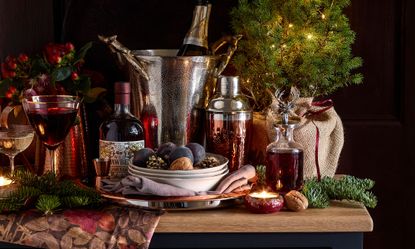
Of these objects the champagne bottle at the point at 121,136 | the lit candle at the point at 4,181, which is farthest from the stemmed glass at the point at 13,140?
the champagne bottle at the point at 121,136

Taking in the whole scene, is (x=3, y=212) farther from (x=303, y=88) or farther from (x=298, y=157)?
(x=303, y=88)

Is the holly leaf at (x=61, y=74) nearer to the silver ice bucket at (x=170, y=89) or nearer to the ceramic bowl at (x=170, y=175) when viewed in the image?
the silver ice bucket at (x=170, y=89)

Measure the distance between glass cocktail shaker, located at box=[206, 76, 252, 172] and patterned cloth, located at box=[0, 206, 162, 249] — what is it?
10.9 inches

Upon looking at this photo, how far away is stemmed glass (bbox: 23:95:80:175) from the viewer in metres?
1.29

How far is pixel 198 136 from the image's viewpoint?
1.54 meters

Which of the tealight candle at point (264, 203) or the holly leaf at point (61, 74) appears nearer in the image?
the tealight candle at point (264, 203)

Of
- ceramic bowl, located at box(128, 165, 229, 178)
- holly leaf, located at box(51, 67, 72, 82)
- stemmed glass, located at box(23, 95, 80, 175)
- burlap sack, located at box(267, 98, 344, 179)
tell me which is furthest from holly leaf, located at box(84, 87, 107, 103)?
burlap sack, located at box(267, 98, 344, 179)

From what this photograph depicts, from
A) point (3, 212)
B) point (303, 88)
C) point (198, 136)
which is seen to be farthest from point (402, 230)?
point (3, 212)

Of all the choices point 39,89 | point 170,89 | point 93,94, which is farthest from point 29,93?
point 170,89

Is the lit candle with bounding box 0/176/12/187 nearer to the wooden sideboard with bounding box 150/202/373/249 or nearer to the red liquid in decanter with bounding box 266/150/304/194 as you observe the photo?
the wooden sideboard with bounding box 150/202/373/249

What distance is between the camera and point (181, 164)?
125cm

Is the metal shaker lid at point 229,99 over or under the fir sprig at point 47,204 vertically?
over

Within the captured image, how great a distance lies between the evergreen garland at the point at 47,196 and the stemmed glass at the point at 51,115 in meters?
0.06

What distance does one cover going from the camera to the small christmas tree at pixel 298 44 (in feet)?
4.88
